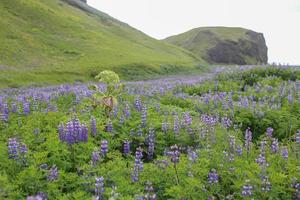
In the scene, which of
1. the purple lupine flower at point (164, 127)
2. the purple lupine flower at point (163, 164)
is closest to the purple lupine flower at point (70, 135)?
the purple lupine flower at point (163, 164)

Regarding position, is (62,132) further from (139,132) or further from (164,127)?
(164,127)

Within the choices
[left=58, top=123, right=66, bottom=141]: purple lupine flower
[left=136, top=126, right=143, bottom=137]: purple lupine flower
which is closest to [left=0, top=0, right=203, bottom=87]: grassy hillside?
[left=136, top=126, right=143, bottom=137]: purple lupine flower

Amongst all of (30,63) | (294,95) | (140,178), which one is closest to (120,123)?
(140,178)

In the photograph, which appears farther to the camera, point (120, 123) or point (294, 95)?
point (294, 95)

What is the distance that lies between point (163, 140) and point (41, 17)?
46.9m

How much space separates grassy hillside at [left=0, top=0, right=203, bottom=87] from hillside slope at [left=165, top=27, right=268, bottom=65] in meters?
26.3

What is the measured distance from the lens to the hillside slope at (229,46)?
3184 inches

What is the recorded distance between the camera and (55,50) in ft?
139

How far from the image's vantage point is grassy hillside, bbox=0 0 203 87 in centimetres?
3297

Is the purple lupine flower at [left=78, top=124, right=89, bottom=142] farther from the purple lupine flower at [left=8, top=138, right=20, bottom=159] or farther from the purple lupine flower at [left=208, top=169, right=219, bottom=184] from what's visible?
the purple lupine flower at [left=208, top=169, right=219, bottom=184]

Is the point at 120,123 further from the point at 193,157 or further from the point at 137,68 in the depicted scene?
the point at 137,68

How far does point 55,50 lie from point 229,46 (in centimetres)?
4618

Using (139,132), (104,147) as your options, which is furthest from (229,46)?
(104,147)

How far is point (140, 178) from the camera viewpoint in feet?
17.6
